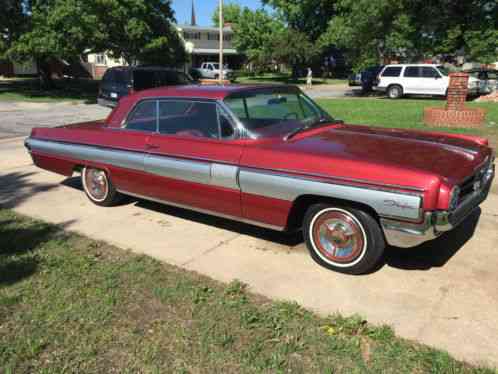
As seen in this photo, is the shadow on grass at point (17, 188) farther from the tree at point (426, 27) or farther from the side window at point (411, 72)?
the side window at point (411, 72)

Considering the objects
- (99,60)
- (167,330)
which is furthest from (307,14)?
(167,330)

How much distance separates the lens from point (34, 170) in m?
7.75

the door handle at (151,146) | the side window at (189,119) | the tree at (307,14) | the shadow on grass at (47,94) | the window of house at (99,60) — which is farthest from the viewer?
the window of house at (99,60)

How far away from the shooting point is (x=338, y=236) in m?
3.76

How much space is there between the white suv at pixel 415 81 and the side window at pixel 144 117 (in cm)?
1828

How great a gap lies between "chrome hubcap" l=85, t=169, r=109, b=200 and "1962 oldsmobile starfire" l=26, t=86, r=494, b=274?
9 centimetres

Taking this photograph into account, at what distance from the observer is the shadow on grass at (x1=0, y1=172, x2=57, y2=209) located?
6023 millimetres

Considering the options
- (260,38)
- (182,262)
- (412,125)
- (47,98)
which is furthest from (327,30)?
(182,262)

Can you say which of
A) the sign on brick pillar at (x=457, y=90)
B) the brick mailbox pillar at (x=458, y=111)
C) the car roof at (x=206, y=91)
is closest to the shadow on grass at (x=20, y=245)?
the car roof at (x=206, y=91)

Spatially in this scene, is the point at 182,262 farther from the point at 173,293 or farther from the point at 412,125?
the point at 412,125

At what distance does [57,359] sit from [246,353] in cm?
117

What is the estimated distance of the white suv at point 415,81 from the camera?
20547mm

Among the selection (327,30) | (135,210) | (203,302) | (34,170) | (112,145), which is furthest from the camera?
(327,30)

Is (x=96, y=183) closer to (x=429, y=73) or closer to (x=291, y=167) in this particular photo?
(x=291, y=167)
